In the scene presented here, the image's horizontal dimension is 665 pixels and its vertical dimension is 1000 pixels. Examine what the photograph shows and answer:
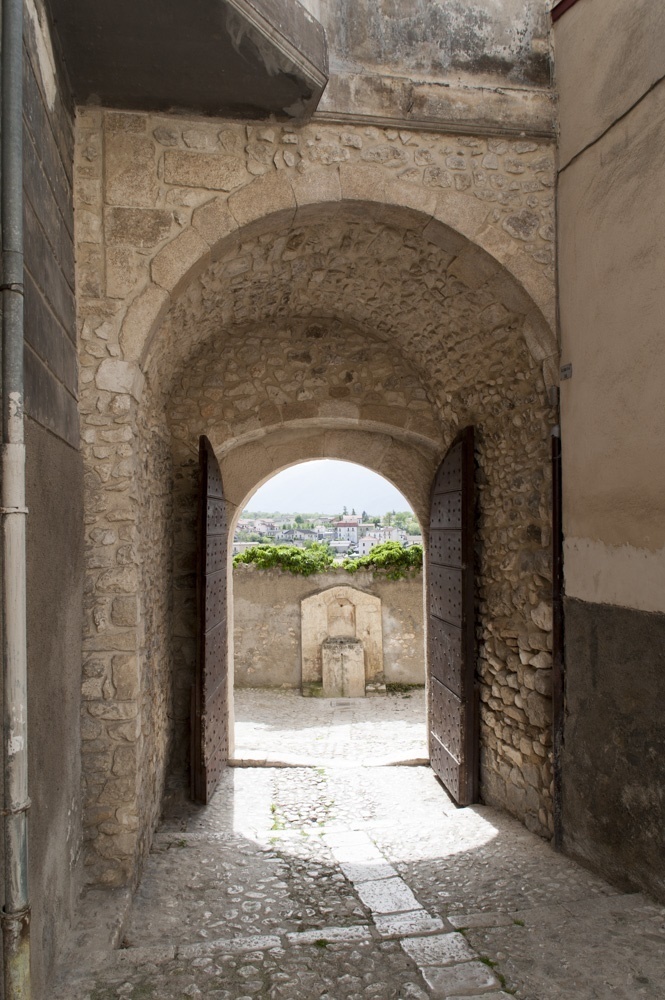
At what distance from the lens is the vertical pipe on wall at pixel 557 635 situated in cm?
363

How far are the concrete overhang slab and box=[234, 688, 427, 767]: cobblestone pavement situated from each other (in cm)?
474

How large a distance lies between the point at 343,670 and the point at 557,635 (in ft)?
24.1

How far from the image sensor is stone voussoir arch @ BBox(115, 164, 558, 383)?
339cm

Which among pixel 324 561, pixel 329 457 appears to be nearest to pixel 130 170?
pixel 329 457

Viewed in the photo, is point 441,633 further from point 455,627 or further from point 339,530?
point 339,530

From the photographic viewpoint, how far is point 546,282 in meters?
3.70

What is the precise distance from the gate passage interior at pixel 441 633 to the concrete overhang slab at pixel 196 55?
218cm

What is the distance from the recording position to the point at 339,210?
3.65 m

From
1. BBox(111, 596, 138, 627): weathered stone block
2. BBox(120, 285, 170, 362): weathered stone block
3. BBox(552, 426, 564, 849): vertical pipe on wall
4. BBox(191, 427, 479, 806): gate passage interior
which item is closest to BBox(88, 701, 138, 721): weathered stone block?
BBox(111, 596, 138, 627): weathered stone block

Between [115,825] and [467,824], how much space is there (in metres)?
2.24

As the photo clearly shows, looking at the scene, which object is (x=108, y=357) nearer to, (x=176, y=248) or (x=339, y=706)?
(x=176, y=248)

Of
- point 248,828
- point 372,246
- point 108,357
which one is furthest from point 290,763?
point 372,246

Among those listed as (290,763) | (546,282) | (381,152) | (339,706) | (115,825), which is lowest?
(339,706)

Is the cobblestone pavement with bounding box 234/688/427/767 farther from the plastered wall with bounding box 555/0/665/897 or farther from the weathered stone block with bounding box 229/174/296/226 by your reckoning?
the weathered stone block with bounding box 229/174/296/226
